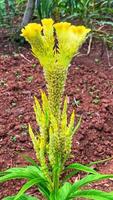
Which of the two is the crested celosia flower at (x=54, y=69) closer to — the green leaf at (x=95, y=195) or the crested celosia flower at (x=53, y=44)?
the crested celosia flower at (x=53, y=44)

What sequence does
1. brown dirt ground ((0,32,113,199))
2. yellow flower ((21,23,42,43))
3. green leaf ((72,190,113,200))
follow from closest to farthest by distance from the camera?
yellow flower ((21,23,42,43)) < green leaf ((72,190,113,200)) < brown dirt ground ((0,32,113,199))

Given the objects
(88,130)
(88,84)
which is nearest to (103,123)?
(88,130)

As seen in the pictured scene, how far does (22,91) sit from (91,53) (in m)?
1.25

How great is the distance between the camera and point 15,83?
493cm

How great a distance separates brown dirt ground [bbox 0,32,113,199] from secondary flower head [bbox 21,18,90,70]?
4.33 ft

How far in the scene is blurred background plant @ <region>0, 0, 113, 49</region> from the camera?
585 centimetres

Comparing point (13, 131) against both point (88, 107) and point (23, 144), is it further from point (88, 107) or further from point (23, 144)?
point (88, 107)

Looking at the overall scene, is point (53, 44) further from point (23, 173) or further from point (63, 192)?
point (63, 192)

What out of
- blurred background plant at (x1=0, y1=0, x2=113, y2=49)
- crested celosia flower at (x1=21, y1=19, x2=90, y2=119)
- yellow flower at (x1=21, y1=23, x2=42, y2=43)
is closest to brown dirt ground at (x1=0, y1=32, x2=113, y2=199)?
blurred background plant at (x1=0, y1=0, x2=113, y2=49)

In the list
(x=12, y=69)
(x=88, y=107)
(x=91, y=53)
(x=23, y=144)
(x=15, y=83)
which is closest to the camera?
(x=23, y=144)

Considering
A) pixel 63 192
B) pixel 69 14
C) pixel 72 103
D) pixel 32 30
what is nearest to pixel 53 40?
pixel 32 30

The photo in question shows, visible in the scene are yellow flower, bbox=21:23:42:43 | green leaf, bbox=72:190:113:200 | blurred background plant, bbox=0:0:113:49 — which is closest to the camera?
yellow flower, bbox=21:23:42:43

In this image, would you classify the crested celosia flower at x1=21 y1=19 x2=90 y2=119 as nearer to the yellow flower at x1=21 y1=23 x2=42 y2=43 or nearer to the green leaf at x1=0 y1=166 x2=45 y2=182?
the yellow flower at x1=21 y1=23 x2=42 y2=43

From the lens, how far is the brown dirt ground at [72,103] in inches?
155
